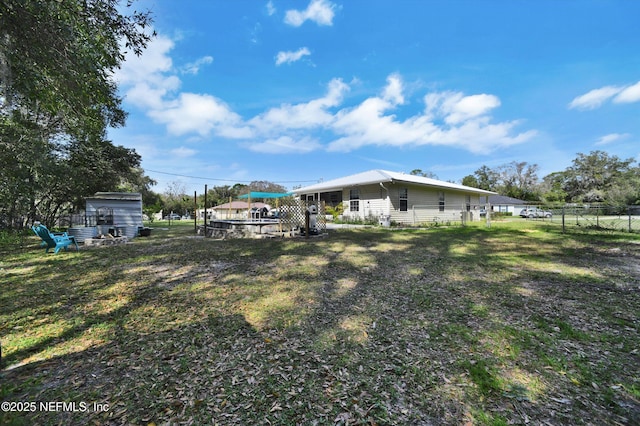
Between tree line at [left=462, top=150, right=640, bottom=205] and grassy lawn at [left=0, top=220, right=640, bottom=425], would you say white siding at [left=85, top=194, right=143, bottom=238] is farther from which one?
tree line at [left=462, top=150, right=640, bottom=205]

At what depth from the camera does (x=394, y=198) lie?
16.8 meters

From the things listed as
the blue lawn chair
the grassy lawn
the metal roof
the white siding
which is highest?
the metal roof

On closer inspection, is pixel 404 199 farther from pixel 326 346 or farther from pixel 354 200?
pixel 326 346

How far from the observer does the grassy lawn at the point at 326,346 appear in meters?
1.96

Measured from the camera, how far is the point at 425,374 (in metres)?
2.33

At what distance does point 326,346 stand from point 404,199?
1583 centimetres

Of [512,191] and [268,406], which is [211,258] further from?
[512,191]

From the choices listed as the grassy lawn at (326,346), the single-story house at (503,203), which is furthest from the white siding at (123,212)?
the single-story house at (503,203)

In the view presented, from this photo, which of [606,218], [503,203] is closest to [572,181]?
[503,203]

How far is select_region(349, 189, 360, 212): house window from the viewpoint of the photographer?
18625 mm

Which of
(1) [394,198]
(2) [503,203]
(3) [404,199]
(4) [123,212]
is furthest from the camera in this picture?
(2) [503,203]

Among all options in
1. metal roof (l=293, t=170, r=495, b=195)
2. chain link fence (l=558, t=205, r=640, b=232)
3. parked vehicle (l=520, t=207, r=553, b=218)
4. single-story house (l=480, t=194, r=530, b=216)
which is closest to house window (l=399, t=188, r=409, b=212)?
metal roof (l=293, t=170, r=495, b=195)

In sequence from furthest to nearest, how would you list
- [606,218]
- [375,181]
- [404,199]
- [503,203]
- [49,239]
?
[503,203], [404,199], [375,181], [606,218], [49,239]

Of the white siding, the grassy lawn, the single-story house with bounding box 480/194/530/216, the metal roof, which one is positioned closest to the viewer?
the grassy lawn
